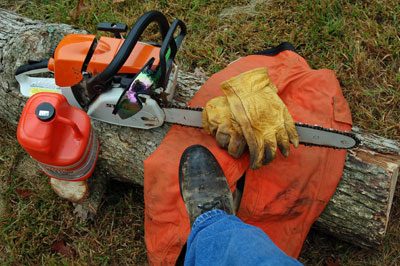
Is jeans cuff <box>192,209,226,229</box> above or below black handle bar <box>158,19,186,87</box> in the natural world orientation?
below

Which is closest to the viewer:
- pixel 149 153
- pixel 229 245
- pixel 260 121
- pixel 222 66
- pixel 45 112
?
pixel 229 245

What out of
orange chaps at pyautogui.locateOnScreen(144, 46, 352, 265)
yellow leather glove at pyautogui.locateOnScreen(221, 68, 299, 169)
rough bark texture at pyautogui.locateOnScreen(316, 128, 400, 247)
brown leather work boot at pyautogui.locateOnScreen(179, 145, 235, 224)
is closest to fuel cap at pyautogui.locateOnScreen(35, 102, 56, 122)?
orange chaps at pyautogui.locateOnScreen(144, 46, 352, 265)

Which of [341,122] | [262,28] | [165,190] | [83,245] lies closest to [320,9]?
[262,28]

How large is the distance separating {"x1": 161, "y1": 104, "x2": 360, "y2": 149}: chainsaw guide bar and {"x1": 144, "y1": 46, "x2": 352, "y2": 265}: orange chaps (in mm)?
64

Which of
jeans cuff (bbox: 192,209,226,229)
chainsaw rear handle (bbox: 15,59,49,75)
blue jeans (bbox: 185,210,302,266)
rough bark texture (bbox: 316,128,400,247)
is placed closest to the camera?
blue jeans (bbox: 185,210,302,266)

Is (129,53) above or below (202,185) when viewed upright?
above

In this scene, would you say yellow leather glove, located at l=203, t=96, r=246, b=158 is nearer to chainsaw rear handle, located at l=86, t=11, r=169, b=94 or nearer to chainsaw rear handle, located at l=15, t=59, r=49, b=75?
chainsaw rear handle, located at l=86, t=11, r=169, b=94

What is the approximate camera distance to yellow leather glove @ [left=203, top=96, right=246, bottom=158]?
2.08 metres

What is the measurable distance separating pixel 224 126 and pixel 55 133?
2.42ft

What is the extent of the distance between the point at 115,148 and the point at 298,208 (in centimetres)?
93

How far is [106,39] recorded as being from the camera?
7.42ft

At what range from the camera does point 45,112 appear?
2146 mm

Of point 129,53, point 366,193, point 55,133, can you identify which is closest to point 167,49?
point 129,53

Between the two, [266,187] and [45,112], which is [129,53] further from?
[266,187]
